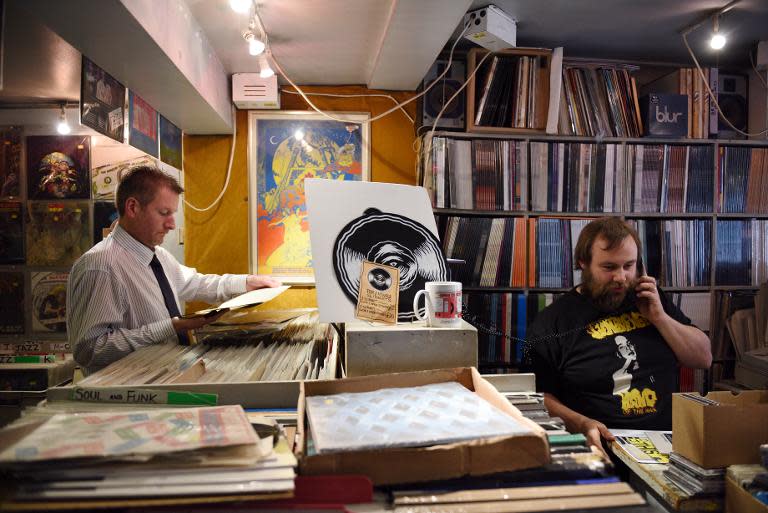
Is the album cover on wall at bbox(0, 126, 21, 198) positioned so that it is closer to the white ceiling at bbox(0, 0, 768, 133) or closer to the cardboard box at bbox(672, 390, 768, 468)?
the white ceiling at bbox(0, 0, 768, 133)

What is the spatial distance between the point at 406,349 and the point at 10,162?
289 centimetres

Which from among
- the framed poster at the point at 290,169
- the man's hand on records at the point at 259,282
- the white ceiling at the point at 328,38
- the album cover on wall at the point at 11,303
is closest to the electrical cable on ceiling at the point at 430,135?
the white ceiling at the point at 328,38

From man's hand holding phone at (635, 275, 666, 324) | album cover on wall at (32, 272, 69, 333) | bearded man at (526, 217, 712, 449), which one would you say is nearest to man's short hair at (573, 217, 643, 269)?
bearded man at (526, 217, 712, 449)

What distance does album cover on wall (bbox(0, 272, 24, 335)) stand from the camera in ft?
8.94

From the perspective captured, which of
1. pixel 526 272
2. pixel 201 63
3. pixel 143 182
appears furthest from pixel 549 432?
pixel 201 63

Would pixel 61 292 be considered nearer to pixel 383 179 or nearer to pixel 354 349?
pixel 383 179

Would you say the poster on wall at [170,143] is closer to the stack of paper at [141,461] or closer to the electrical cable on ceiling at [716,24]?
the stack of paper at [141,461]

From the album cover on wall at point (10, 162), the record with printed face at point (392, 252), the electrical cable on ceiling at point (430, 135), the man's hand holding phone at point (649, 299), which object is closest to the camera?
the record with printed face at point (392, 252)

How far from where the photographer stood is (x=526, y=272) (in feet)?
9.29

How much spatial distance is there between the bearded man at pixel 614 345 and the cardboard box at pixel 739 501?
495 millimetres

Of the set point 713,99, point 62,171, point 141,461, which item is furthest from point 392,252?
point 713,99

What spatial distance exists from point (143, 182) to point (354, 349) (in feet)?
4.59

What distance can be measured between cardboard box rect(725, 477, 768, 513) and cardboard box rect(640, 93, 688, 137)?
2501 millimetres

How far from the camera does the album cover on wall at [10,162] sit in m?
2.69
